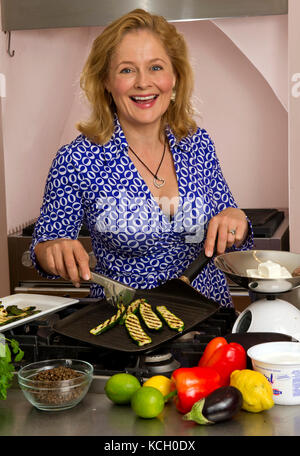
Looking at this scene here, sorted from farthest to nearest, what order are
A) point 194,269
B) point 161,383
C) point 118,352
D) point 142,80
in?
point 142,80
point 194,269
point 118,352
point 161,383

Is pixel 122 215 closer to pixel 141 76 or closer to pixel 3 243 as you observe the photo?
pixel 141 76

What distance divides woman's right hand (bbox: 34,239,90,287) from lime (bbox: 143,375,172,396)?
385 mm

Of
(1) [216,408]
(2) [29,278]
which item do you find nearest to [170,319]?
(1) [216,408]

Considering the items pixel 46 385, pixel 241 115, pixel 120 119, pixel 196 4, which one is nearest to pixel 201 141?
pixel 120 119


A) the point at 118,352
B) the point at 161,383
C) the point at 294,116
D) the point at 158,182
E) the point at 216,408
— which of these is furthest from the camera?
the point at 294,116

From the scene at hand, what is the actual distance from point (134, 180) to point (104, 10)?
46.8 inches

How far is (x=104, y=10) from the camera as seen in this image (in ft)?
9.14

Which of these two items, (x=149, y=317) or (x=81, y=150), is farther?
(x=81, y=150)

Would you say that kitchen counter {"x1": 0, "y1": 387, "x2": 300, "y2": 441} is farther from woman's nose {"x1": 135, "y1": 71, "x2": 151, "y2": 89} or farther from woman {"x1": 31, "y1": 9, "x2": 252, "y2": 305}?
woman's nose {"x1": 135, "y1": 71, "x2": 151, "y2": 89}

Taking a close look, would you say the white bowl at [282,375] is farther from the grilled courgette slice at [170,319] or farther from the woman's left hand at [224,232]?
the woman's left hand at [224,232]

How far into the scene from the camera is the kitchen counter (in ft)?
3.53

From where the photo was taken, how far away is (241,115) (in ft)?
11.0

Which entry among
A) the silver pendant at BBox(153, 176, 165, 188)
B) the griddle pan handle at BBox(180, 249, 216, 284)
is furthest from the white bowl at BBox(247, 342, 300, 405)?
the silver pendant at BBox(153, 176, 165, 188)

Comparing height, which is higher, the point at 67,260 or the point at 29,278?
the point at 67,260
